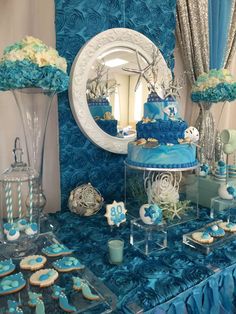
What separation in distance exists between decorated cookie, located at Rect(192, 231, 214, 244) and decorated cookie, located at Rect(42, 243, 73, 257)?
0.44 meters

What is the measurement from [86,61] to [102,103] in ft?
0.67

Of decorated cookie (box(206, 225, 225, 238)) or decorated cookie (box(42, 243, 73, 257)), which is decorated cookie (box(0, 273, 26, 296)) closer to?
decorated cookie (box(42, 243, 73, 257))

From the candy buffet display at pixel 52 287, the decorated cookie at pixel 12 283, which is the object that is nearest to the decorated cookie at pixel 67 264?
the candy buffet display at pixel 52 287

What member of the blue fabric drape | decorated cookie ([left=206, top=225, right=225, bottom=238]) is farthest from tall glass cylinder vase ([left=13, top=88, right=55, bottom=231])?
the blue fabric drape

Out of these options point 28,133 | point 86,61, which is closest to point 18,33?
point 86,61

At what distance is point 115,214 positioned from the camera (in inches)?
44.8

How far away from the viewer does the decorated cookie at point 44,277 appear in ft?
2.53

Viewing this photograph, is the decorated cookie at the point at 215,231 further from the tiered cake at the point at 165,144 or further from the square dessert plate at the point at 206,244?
the tiered cake at the point at 165,144

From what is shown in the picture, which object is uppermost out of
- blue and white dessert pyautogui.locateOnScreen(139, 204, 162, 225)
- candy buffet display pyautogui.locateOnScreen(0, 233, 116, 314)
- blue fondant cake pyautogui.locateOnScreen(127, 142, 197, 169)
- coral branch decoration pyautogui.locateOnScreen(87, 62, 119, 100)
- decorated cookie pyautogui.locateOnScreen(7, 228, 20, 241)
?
coral branch decoration pyautogui.locateOnScreen(87, 62, 119, 100)

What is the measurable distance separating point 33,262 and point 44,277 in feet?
0.31

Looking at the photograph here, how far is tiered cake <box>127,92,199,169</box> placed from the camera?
3.63ft

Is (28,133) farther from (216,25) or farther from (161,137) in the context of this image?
(216,25)

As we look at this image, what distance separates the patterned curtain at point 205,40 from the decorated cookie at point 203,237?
591 millimetres

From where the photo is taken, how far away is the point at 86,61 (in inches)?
50.9
